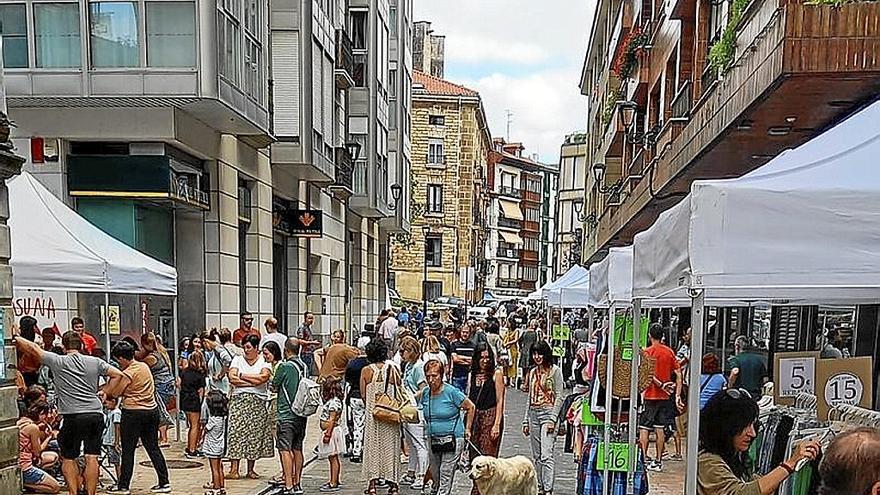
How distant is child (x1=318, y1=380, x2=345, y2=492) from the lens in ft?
33.1

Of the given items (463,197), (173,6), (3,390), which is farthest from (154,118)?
(463,197)

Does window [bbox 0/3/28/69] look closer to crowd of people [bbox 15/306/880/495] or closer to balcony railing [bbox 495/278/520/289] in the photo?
crowd of people [bbox 15/306/880/495]

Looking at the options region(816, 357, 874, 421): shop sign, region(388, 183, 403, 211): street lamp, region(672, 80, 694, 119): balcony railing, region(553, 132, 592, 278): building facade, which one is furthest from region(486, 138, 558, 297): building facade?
region(816, 357, 874, 421): shop sign

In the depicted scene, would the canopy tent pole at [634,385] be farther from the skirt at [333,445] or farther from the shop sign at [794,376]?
the skirt at [333,445]

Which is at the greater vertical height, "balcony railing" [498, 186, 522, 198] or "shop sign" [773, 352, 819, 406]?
"balcony railing" [498, 186, 522, 198]

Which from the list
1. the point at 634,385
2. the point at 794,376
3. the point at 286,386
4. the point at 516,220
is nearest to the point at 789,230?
the point at 794,376

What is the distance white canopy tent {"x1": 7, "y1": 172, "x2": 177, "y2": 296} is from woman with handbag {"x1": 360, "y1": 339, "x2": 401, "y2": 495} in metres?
3.14

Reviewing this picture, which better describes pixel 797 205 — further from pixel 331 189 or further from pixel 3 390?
pixel 331 189

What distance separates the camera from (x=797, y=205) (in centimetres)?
385

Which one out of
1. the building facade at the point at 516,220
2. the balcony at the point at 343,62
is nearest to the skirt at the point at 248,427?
the balcony at the point at 343,62

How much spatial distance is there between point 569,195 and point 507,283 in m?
14.6

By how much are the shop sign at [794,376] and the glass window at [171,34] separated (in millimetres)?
11414

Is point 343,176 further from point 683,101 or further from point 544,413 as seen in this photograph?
point 544,413

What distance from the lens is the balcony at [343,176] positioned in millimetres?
26300
